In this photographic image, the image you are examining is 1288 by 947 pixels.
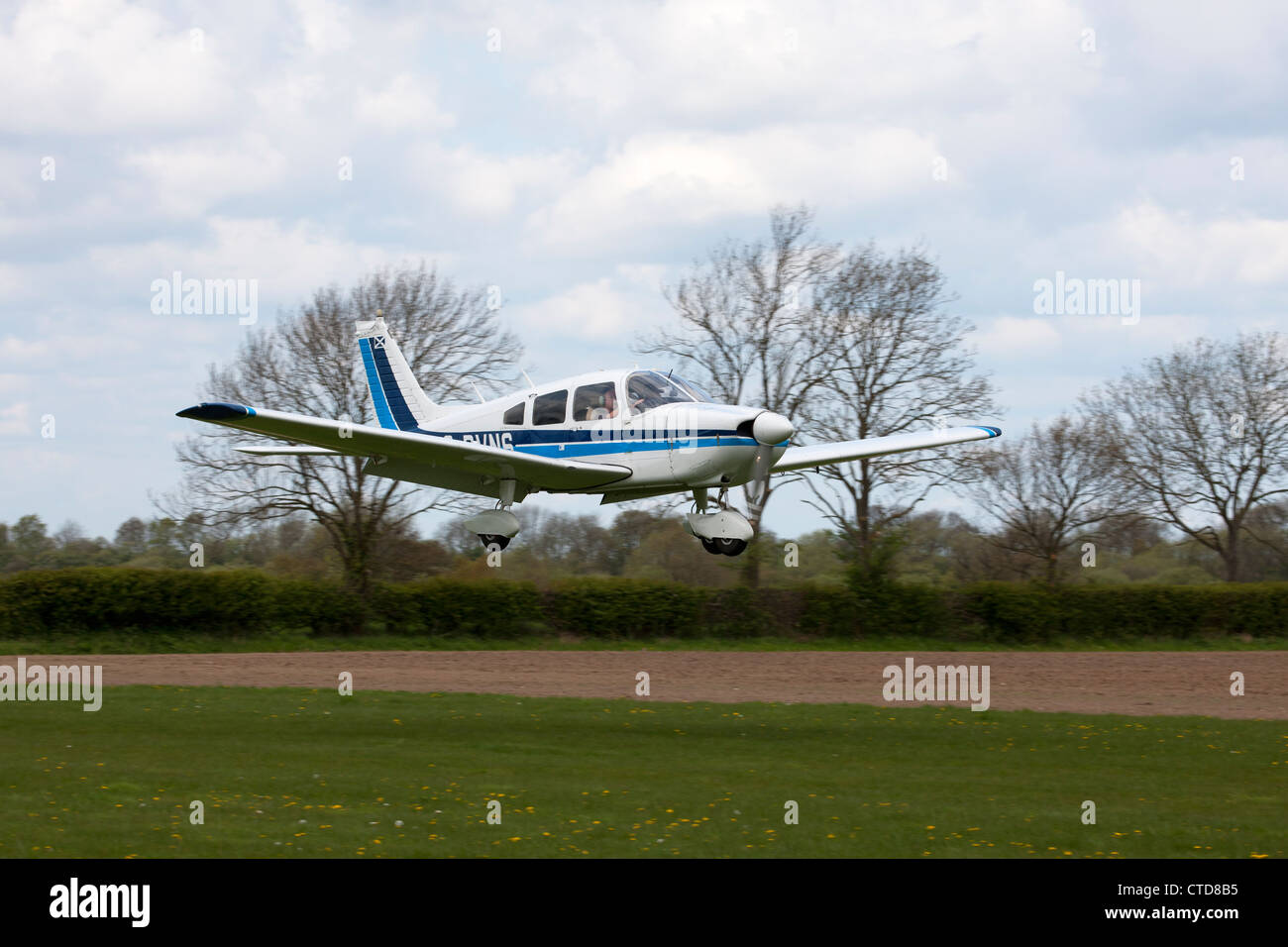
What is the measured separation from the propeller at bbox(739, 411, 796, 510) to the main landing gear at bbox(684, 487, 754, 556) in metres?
0.87

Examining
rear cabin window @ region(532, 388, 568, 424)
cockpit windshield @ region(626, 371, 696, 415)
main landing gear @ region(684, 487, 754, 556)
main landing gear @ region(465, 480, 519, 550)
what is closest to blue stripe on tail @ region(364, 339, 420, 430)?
rear cabin window @ region(532, 388, 568, 424)

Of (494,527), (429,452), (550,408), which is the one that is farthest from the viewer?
(550,408)

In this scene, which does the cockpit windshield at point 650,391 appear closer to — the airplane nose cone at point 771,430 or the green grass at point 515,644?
the airplane nose cone at point 771,430

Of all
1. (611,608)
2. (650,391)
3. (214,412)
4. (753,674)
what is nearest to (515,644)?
(611,608)

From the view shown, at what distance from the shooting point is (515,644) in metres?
39.6

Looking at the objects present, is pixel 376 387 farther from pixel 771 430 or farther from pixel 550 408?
pixel 771 430

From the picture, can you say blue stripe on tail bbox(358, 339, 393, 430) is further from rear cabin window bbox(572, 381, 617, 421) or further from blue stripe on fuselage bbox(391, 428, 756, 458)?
rear cabin window bbox(572, 381, 617, 421)

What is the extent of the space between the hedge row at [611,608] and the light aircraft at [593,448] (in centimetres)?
2374

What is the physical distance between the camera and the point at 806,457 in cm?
1761

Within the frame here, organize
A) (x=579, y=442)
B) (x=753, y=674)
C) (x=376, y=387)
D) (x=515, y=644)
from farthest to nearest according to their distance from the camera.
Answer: (x=515, y=644)
(x=753, y=674)
(x=376, y=387)
(x=579, y=442)

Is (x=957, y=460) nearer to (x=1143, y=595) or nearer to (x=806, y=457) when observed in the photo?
(x=1143, y=595)

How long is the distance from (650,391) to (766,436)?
1614 mm

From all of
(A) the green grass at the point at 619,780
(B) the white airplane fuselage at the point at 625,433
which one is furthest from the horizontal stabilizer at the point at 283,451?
(A) the green grass at the point at 619,780

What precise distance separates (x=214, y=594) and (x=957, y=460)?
946 inches
